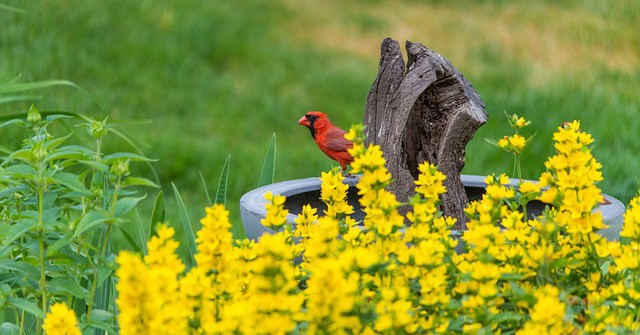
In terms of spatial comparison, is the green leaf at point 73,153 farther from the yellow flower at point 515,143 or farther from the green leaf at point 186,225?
the yellow flower at point 515,143

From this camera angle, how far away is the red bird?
3254mm

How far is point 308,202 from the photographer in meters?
3.02

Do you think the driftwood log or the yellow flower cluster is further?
the driftwood log

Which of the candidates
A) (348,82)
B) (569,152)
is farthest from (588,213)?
(348,82)

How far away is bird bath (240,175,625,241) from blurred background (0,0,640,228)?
2.18 m

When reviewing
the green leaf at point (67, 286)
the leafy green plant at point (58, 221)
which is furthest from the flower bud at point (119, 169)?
the green leaf at point (67, 286)

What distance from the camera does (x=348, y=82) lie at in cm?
777

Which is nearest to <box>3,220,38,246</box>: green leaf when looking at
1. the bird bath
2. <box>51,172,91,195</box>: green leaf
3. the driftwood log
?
<box>51,172,91,195</box>: green leaf

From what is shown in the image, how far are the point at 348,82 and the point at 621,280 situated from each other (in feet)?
19.5

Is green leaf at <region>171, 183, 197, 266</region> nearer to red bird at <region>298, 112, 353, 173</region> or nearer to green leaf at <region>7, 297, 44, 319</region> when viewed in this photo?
red bird at <region>298, 112, 353, 173</region>

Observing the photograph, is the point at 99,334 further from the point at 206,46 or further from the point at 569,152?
the point at 206,46

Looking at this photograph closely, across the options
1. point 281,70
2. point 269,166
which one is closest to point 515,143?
point 269,166

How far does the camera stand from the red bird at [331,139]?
325cm

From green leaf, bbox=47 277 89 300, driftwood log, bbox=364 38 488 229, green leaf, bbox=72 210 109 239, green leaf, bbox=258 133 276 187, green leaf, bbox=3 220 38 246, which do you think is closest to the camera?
green leaf, bbox=72 210 109 239
